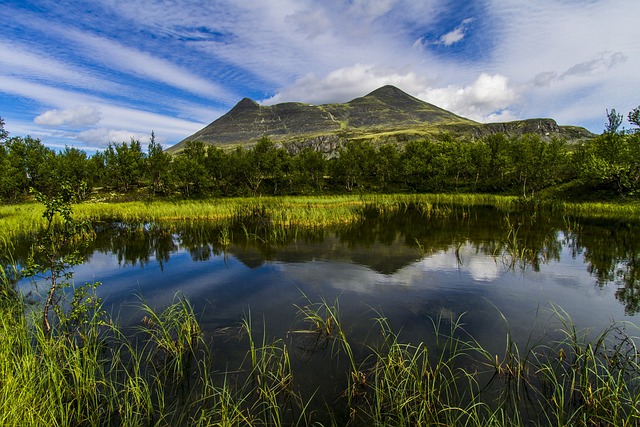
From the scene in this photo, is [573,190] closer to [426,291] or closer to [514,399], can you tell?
[426,291]

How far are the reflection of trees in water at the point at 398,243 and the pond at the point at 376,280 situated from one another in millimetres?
97

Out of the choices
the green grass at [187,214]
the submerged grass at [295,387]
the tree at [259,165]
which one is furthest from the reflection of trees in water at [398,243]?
the tree at [259,165]

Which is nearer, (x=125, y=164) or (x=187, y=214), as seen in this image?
(x=187, y=214)

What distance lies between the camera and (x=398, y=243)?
23.8 m

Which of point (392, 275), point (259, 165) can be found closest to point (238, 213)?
point (392, 275)

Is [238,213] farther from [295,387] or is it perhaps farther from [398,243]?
[295,387]

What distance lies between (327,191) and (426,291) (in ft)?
239

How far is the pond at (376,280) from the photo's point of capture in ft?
33.1

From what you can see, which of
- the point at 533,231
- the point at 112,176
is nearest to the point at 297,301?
the point at 533,231

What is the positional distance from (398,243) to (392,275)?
817 cm

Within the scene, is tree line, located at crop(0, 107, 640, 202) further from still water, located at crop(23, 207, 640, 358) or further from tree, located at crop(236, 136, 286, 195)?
still water, located at crop(23, 207, 640, 358)

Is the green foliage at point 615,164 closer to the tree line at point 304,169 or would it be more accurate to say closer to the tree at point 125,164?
the tree line at point 304,169

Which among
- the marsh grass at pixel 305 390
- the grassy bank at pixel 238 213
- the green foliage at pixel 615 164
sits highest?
the green foliage at pixel 615 164

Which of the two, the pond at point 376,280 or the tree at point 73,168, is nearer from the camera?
the pond at point 376,280
